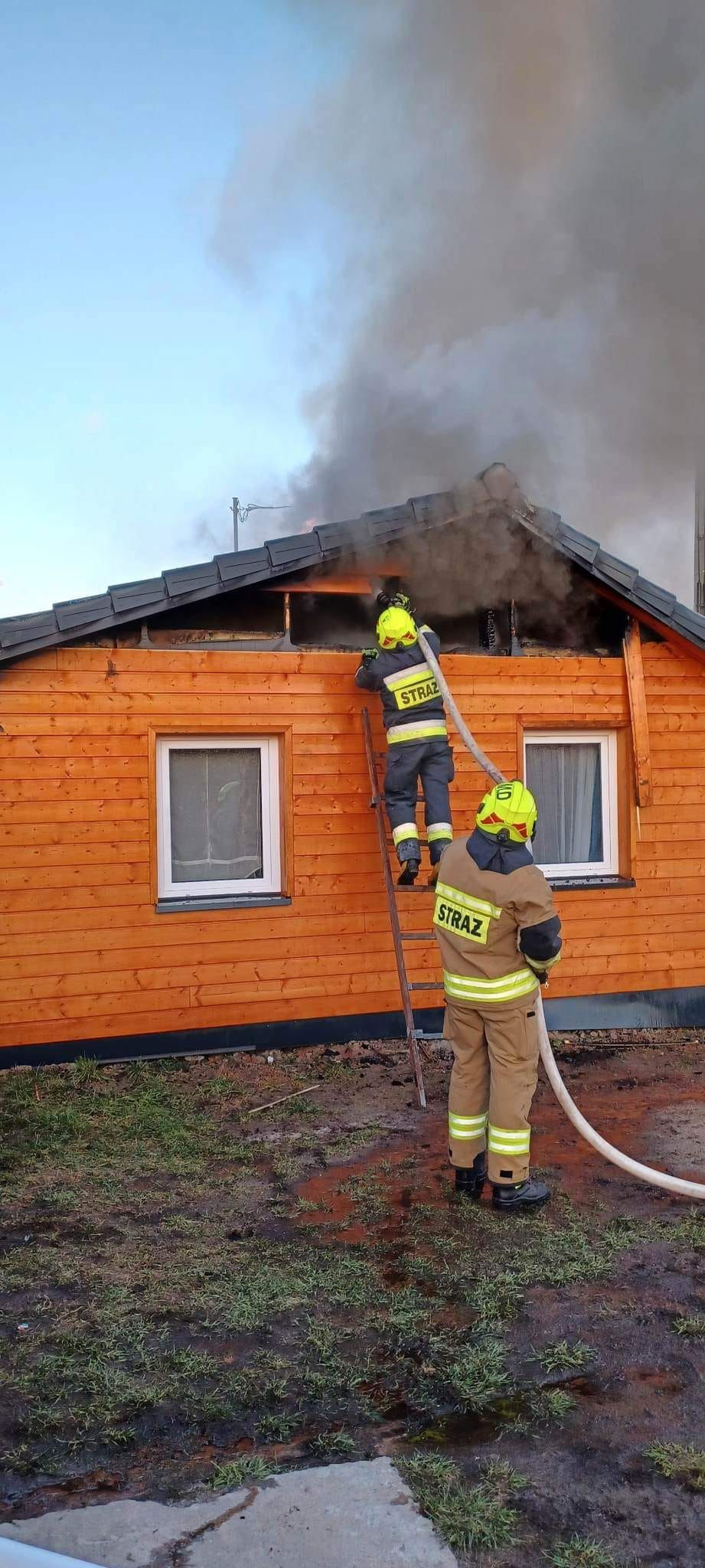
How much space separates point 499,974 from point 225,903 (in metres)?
2.73

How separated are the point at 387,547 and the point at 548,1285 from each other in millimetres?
4577

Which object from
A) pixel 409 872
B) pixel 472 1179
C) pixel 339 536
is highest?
pixel 339 536

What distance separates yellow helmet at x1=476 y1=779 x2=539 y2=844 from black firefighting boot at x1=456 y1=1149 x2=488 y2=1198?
1.48 meters

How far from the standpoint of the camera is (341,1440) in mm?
2857

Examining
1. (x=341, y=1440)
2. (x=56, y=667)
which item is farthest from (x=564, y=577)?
(x=341, y=1440)

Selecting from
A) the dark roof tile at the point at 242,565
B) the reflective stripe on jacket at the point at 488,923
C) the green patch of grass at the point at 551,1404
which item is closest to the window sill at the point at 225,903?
the dark roof tile at the point at 242,565

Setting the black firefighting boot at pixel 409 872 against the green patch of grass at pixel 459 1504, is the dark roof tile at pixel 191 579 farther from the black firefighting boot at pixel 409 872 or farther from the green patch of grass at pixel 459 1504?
the green patch of grass at pixel 459 1504

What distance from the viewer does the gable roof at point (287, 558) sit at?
6117 mm

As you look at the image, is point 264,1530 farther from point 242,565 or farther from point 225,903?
point 242,565

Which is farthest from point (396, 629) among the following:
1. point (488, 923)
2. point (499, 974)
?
point (499, 974)

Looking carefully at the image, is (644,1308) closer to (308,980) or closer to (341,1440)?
(341,1440)

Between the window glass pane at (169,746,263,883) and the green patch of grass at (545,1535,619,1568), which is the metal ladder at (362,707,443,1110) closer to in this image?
the window glass pane at (169,746,263,883)

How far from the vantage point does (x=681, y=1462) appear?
9.10 ft

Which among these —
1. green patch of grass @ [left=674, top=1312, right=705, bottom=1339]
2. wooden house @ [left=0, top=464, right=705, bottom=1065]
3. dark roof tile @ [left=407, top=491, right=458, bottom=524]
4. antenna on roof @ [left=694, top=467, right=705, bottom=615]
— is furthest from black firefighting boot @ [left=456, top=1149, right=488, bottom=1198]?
antenna on roof @ [left=694, top=467, right=705, bottom=615]
